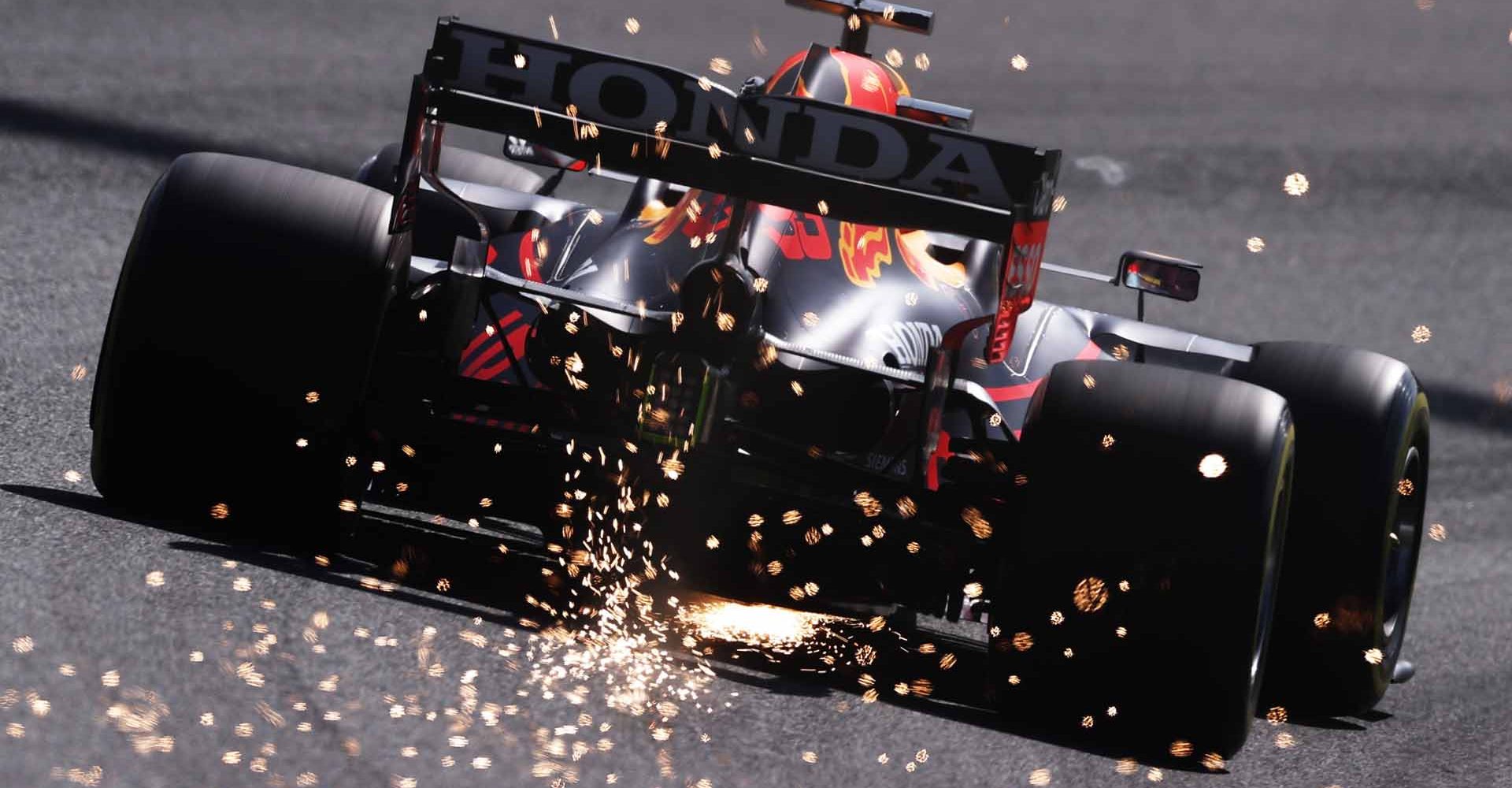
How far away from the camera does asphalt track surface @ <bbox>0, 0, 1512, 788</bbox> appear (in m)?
4.69

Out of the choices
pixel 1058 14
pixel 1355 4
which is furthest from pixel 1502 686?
pixel 1355 4

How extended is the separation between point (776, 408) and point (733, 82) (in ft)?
38.3

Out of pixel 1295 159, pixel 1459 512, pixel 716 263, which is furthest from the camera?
pixel 1295 159

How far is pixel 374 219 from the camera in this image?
5707mm

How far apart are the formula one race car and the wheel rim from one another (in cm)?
4

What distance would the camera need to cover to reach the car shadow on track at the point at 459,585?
5.55 meters

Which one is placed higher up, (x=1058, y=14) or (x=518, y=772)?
(x=1058, y=14)

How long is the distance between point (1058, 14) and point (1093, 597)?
17008mm

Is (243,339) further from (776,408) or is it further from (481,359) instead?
(776,408)

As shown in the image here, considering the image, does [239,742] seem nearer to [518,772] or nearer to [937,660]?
[518,772]

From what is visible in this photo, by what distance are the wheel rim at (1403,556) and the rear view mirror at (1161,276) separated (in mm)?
870

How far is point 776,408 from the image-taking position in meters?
6.09

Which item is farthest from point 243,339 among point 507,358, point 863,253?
point 863,253

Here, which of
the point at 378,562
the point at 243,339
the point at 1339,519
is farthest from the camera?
the point at 1339,519
